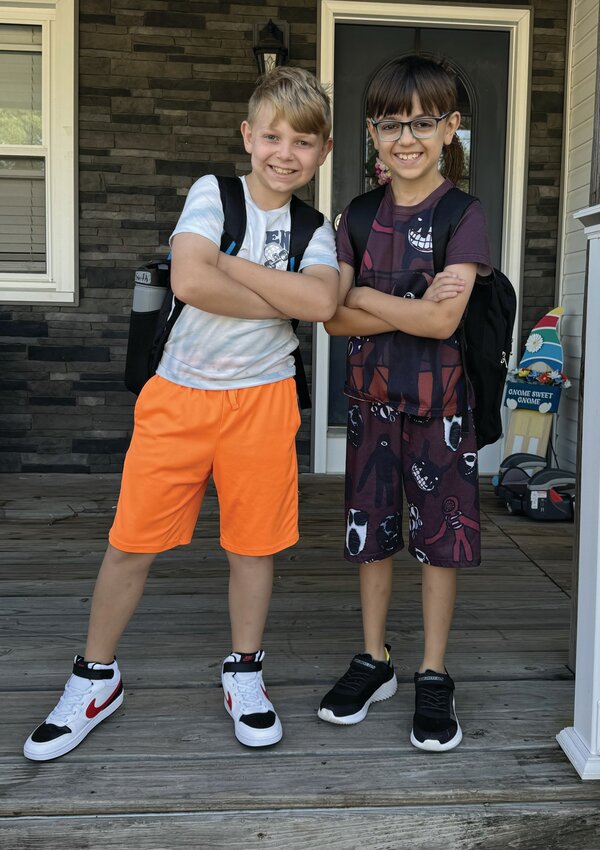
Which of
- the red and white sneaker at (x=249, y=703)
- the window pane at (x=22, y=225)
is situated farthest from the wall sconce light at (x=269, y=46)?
the red and white sneaker at (x=249, y=703)

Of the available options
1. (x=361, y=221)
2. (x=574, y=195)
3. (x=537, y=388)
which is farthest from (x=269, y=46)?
(x=361, y=221)

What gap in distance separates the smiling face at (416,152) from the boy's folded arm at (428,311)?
0.64 ft

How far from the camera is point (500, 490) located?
12.1 ft

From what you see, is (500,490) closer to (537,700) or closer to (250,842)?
(537,700)

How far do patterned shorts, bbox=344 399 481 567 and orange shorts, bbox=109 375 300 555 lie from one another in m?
0.16

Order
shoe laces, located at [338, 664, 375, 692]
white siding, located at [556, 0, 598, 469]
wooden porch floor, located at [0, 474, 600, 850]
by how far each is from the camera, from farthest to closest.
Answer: white siding, located at [556, 0, 598, 469]
shoe laces, located at [338, 664, 375, 692]
wooden porch floor, located at [0, 474, 600, 850]

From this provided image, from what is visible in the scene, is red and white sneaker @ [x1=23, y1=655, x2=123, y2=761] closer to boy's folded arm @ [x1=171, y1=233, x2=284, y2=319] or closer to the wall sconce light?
boy's folded arm @ [x1=171, y1=233, x2=284, y2=319]

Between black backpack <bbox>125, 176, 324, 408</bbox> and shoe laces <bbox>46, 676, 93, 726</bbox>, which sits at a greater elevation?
black backpack <bbox>125, 176, 324, 408</bbox>

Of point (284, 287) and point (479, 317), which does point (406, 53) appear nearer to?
point (479, 317)

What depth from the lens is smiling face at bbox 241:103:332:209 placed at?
1.65m

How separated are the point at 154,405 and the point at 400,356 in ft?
1.68

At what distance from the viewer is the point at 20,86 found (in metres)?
4.07

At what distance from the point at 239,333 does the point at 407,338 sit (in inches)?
13.6

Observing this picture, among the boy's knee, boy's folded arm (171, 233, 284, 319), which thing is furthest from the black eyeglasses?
the boy's knee
